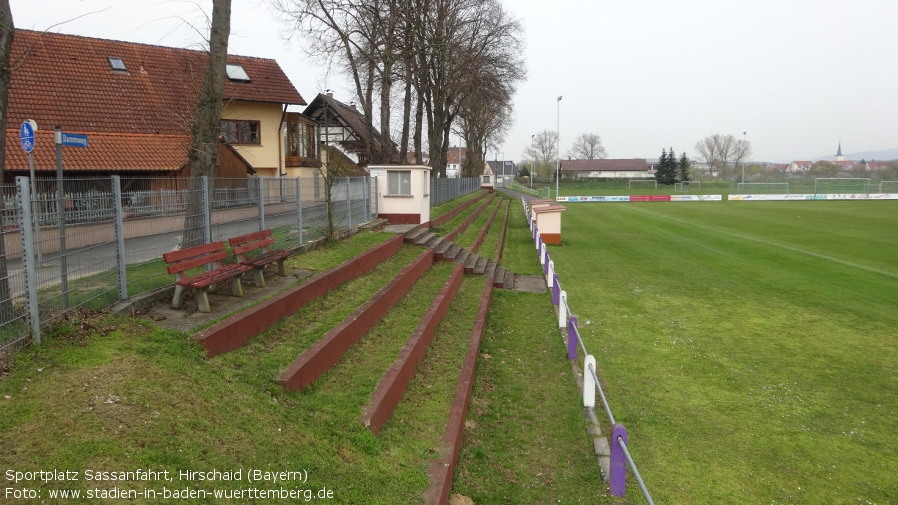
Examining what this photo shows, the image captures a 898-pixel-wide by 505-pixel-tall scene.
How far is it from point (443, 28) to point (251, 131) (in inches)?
441

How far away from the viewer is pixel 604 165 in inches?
5108

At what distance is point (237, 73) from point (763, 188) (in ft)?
204

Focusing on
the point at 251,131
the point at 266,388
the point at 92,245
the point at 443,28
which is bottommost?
the point at 266,388

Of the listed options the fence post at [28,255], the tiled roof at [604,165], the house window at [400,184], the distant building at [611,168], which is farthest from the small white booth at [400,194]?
the tiled roof at [604,165]

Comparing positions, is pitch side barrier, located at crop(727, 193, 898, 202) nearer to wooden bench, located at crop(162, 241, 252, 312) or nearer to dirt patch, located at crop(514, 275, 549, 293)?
dirt patch, located at crop(514, 275, 549, 293)

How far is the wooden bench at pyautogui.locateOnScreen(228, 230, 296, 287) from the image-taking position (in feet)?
26.4

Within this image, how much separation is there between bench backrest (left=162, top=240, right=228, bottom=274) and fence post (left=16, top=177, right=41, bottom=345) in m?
1.53

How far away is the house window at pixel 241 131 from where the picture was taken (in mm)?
29547

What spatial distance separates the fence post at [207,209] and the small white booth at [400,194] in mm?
9701

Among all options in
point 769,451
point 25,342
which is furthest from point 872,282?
point 25,342

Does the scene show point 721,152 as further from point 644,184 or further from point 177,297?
point 177,297

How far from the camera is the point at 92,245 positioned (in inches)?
247

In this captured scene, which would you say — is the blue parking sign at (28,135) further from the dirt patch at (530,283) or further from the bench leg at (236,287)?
the dirt patch at (530,283)

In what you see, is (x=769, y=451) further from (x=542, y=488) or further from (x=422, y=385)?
(x=422, y=385)
